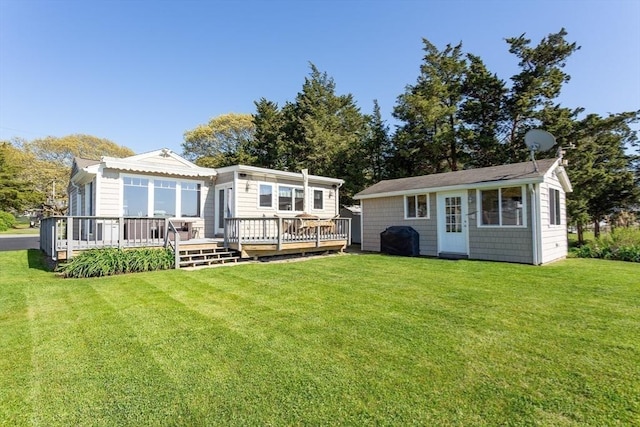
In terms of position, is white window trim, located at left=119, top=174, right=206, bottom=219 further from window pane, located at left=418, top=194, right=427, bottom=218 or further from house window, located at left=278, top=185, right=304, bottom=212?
window pane, located at left=418, top=194, right=427, bottom=218

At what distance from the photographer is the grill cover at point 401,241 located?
11.1 m

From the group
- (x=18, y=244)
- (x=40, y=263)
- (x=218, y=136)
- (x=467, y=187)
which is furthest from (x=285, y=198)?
(x=218, y=136)

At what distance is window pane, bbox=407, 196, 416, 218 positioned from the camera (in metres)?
11.8

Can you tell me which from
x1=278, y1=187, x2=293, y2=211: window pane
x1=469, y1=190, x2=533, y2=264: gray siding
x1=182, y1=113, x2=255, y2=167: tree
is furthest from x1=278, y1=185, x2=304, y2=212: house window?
x1=182, y1=113, x2=255, y2=167: tree

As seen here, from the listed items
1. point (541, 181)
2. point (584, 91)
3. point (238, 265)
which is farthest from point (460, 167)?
point (238, 265)

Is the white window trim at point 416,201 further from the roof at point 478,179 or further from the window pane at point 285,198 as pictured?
the window pane at point 285,198

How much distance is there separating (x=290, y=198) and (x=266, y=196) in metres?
1.08

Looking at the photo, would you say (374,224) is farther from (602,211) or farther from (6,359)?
(602,211)

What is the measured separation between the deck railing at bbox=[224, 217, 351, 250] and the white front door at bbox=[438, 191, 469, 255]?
333 cm

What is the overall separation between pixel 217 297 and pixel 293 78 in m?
22.7

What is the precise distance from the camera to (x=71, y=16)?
11.9m

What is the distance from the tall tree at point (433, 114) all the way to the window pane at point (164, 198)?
13648 mm

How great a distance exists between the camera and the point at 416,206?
1168 centimetres

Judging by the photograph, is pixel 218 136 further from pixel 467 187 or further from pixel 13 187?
pixel 467 187
